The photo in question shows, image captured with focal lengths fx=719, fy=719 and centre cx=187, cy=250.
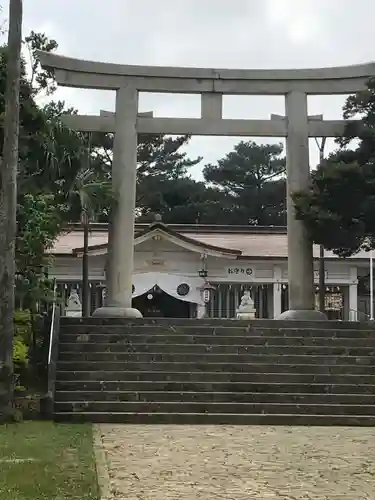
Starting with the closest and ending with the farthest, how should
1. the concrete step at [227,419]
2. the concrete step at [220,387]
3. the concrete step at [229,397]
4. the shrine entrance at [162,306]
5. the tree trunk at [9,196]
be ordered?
the tree trunk at [9,196] < the concrete step at [227,419] < the concrete step at [229,397] < the concrete step at [220,387] < the shrine entrance at [162,306]

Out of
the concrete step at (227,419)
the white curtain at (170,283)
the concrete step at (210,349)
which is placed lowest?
the concrete step at (227,419)

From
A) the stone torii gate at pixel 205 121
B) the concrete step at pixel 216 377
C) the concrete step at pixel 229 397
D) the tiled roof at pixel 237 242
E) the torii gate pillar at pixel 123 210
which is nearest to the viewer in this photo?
the concrete step at pixel 229 397

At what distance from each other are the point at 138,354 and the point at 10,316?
303 centimetres

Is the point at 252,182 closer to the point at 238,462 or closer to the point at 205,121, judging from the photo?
the point at 205,121

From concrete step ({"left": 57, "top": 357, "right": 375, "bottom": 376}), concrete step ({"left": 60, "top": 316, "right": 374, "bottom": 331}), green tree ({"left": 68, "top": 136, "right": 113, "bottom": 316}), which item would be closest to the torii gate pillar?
green tree ({"left": 68, "top": 136, "right": 113, "bottom": 316})

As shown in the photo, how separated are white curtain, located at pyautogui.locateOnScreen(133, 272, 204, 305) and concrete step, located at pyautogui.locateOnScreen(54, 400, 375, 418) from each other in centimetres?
1138

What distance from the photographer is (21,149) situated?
13352mm

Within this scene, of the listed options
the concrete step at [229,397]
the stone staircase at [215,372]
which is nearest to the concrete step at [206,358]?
the stone staircase at [215,372]

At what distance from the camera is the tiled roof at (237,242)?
23.8 metres

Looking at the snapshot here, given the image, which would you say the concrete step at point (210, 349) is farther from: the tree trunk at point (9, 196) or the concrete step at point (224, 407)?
the tree trunk at point (9, 196)

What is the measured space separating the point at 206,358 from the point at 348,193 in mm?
4783

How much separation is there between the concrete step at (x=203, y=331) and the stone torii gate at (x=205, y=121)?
1.83 m

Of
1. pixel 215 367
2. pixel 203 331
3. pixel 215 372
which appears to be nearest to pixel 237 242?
pixel 203 331

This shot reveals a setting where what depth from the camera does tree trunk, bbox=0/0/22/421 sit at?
11094 millimetres
